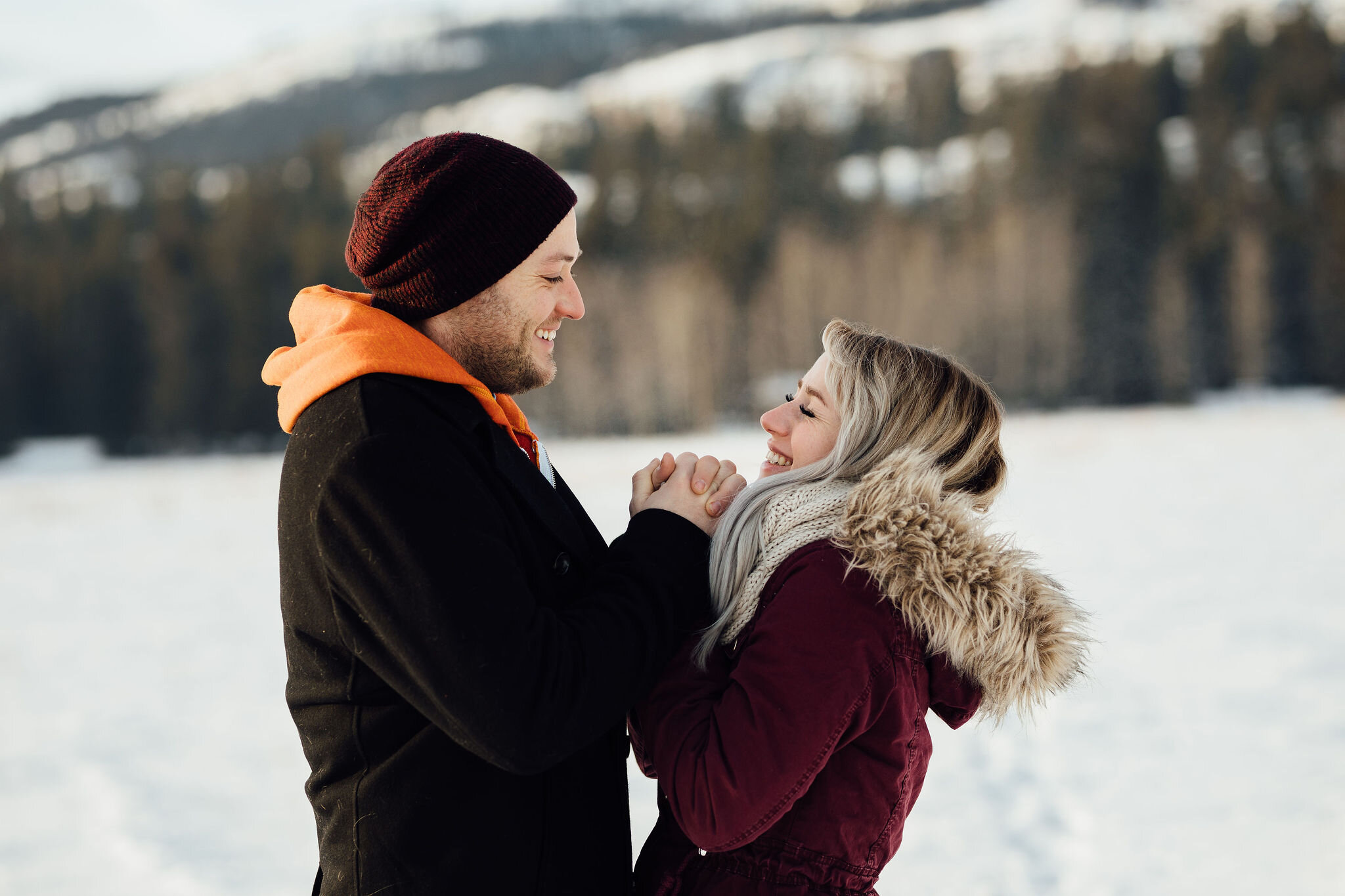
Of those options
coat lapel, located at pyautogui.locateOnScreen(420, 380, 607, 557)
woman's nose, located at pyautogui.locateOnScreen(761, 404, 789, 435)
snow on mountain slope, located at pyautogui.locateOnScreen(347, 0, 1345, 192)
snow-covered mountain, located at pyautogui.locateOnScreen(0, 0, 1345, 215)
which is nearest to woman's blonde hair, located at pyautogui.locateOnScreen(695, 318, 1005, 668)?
woman's nose, located at pyautogui.locateOnScreen(761, 404, 789, 435)

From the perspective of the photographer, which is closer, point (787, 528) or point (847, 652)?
point (847, 652)

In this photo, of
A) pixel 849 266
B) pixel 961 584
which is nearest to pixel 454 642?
pixel 961 584

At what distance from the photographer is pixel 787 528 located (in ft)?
5.71

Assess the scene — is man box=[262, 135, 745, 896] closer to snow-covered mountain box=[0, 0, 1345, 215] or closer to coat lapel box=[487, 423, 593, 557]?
coat lapel box=[487, 423, 593, 557]

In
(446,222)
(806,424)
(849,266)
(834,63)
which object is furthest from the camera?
(834,63)

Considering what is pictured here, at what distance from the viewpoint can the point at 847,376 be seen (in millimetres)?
1854

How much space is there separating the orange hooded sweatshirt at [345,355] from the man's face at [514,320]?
0.06 m

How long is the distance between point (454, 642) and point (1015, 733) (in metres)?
5.12

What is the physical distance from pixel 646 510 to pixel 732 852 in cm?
56

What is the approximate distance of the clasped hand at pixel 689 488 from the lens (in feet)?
5.69

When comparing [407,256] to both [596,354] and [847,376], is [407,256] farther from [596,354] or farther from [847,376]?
[596,354]

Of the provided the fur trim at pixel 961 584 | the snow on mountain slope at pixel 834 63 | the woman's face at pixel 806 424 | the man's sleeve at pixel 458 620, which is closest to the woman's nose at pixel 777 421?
the woman's face at pixel 806 424

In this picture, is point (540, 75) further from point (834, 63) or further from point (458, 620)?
point (458, 620)

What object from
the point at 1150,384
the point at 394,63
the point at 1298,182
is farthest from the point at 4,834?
the point at 394,63
